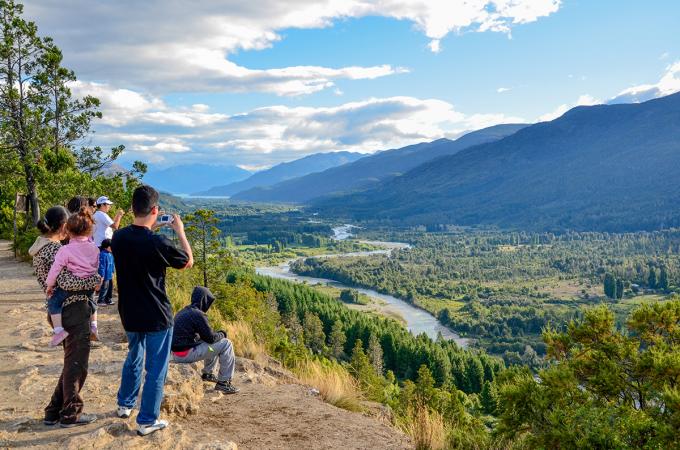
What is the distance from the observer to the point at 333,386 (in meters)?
8.41

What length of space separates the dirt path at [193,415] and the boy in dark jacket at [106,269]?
1357mm

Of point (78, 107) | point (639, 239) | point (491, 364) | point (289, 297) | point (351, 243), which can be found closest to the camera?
point (78, 107)

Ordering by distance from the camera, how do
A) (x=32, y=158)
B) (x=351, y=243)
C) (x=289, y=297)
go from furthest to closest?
(x=351, y=243) < (x=289, y=297) < (x=32, y=158)

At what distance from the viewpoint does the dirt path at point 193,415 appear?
17.6 feet

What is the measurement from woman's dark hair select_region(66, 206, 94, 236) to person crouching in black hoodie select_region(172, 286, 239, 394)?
1.75m

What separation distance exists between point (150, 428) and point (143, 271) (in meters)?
1.81

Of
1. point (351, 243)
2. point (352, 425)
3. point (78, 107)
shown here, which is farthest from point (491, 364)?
point (351, 243)

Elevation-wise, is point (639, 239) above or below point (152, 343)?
below

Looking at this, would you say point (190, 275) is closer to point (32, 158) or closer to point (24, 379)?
point (32, 158)

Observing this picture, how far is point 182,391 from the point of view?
6656 mm

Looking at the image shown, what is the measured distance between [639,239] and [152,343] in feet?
660

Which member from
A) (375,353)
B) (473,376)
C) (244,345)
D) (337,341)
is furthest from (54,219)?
(473,376)

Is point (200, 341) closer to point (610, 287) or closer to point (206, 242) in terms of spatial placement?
point (206, 242)

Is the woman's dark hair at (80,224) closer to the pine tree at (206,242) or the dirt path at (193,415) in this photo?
the dirt path at (193,415)
